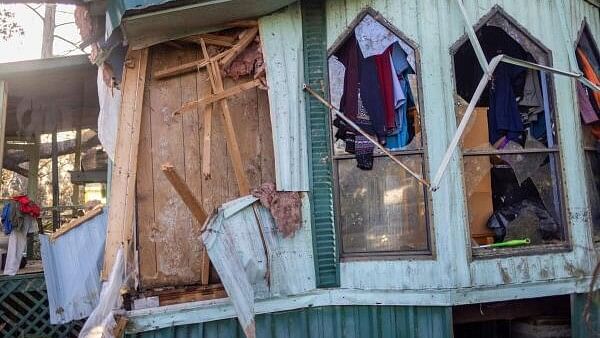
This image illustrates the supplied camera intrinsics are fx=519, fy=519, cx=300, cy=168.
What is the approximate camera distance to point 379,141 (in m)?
4.57

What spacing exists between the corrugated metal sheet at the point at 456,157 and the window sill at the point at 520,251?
4 cm

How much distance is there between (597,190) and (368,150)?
2585 millimetres

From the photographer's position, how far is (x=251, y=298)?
3656 millimetres

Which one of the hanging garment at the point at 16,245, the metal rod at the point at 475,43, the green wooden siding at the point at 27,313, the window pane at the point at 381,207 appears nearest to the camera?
the metal rod at the point at 475,43

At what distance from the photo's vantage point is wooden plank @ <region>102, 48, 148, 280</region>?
4.53 meters

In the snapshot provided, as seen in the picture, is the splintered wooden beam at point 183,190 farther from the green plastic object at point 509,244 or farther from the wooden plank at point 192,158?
the green plastic object at point 509,244

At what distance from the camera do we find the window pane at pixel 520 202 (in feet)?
15.8

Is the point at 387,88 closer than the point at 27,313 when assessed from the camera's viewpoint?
Yes

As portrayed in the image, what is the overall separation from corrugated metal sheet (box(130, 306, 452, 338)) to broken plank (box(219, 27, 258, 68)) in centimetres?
220

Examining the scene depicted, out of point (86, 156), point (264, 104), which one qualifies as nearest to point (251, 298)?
point (264, 104)

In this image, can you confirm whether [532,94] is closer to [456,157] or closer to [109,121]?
[456,157]

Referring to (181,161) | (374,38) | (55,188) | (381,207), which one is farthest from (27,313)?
(374,38)

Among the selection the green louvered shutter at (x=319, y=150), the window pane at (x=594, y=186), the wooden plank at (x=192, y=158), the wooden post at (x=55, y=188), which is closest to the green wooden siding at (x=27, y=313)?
the wooden plank at (x=192, y=158)

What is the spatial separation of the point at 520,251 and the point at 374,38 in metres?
2.27
